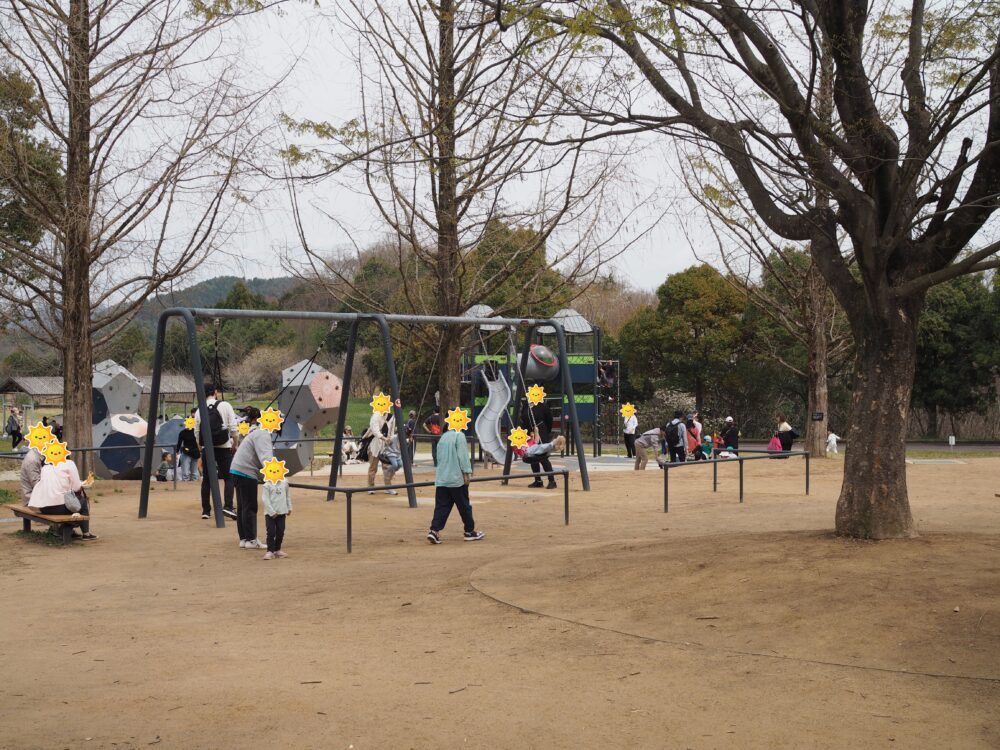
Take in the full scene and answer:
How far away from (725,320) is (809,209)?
114 feet

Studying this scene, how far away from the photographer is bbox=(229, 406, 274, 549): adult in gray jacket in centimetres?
1217

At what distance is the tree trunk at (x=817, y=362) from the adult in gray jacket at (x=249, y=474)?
1789 cm

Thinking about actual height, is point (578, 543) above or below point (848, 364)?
below

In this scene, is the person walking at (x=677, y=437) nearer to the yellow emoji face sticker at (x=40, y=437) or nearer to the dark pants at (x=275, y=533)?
the dark pants at (x=275, y=533)

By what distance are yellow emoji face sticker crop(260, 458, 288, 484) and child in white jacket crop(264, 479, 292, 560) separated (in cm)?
4

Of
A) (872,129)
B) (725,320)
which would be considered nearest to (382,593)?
(872,129)

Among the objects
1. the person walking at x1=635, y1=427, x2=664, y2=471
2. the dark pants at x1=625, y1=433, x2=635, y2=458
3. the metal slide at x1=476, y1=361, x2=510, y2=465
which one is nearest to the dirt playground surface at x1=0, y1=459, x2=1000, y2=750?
the metal slide at x1=476, y1=361, x2=510, y2=465

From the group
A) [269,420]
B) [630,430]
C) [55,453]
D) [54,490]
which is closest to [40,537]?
[54,490]

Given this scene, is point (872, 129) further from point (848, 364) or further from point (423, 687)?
point (848, 364)

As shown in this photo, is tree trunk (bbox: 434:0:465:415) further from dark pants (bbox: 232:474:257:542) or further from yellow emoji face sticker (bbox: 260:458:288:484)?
yellow emoji face sticker (bbox: 260:458:288:484)

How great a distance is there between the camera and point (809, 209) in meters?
9.72

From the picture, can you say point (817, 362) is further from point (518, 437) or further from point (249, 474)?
point (249, 474)

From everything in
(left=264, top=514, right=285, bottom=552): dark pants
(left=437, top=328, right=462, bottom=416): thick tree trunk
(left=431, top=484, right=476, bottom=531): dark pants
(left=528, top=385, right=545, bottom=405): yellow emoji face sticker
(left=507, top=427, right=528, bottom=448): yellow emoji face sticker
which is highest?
(left=437, top=328, right=462, bottom=416): thick tree trunk

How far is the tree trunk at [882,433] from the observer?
367 inches
